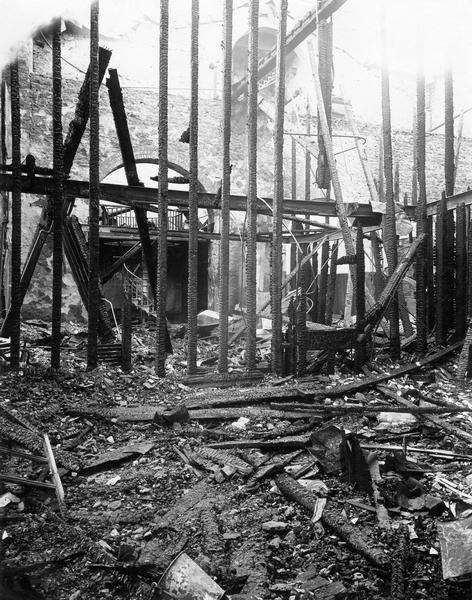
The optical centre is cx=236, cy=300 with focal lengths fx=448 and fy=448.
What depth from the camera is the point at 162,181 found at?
543cm

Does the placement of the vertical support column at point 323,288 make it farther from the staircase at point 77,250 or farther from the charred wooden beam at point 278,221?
the staircase at point 77,250

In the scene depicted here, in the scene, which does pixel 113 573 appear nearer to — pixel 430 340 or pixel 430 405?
pixel 430 405

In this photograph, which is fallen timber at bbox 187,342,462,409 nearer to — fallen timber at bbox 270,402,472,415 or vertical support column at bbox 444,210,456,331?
fallen timber at bbox 270,402,472,415

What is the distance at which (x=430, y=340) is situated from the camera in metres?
6.77

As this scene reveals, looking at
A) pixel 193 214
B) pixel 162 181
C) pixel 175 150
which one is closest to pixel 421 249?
pixel 193 214

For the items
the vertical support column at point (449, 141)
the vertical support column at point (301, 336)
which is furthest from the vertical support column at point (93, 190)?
the vertical support column at point (449, 141)

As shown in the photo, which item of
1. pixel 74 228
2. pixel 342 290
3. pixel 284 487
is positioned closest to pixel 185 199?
pixel 74 228

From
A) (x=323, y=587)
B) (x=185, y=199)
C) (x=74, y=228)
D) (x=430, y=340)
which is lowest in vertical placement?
(x=323, y=587)

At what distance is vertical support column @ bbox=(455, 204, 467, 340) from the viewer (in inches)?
248

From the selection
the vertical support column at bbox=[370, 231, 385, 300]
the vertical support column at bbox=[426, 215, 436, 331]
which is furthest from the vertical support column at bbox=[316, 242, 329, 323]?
the vertical support column at bbox=[426, 215, 436, 331]

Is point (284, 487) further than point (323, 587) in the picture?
Yes

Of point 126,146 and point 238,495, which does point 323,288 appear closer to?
point 126,146

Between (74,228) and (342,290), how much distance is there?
35.1 feet

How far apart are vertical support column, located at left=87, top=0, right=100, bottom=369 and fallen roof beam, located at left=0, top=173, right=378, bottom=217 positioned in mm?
550
